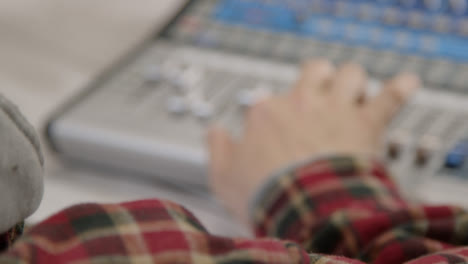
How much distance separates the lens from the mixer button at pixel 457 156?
1.53 ft

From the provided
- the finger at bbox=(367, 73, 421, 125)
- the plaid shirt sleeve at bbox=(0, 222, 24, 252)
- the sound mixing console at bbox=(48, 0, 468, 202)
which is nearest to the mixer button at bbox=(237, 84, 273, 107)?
the sound mixing console at bbox=(48, 0, 468, 202)

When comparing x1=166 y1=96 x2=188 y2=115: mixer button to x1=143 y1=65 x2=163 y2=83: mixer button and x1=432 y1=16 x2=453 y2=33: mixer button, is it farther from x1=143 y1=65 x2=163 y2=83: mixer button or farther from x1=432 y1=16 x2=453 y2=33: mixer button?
x1=432 y1=16 x2=453 y2=33: mixer button

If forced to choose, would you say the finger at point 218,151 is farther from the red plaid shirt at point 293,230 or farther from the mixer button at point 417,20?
the mixer button at point 417,20

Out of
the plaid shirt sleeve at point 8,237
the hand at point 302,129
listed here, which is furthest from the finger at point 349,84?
the plaid shirt sleeve at point 8,237

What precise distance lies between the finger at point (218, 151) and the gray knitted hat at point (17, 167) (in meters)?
0.34

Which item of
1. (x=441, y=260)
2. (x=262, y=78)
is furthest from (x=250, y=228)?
(x=441, y=260)

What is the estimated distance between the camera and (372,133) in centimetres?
50

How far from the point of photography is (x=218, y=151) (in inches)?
19.3

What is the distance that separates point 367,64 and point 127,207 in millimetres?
450

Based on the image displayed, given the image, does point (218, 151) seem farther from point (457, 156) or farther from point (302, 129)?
point (457, 156)

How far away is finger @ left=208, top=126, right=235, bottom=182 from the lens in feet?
1.61

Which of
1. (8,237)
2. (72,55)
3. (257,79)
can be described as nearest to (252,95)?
(257,79)

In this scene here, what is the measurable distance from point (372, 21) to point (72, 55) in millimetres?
370

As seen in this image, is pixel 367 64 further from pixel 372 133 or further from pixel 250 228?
pixel 250 228
